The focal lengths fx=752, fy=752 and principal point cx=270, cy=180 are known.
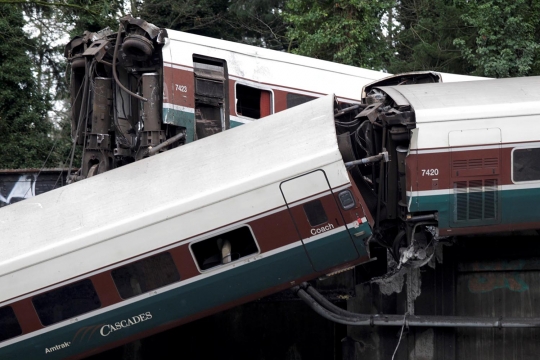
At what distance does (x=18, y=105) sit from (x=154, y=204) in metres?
15.9

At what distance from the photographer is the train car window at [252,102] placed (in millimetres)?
13656

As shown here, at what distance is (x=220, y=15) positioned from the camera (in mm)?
28375

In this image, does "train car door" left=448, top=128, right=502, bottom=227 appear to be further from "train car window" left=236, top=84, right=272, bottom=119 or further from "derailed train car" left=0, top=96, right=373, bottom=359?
"train car window" left=236, top=84, right=272, bottom=119

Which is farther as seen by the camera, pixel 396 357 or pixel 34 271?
pixel 396 357

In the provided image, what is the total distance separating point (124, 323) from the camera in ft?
31.9

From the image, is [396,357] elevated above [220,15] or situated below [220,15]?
below

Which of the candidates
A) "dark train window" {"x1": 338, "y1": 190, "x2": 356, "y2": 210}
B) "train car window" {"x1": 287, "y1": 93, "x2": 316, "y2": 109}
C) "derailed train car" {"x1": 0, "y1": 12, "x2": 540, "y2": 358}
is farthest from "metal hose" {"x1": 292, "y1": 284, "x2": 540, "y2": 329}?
"train car window" {"x1": 287, "y1": 93, "x2": 316, "y2": 109}

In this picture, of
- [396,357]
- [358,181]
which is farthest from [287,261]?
[396,357]

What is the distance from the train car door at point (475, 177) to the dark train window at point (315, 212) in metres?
1.79

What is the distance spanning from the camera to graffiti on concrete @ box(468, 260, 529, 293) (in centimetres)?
1071

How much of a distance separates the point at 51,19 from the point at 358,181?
665 inches

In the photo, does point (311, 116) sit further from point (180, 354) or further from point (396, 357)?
point (180, 354)

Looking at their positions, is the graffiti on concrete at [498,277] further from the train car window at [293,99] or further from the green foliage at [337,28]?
the green foliage at [337,28]

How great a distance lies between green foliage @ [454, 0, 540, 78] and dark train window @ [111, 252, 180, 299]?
39.2 feet
